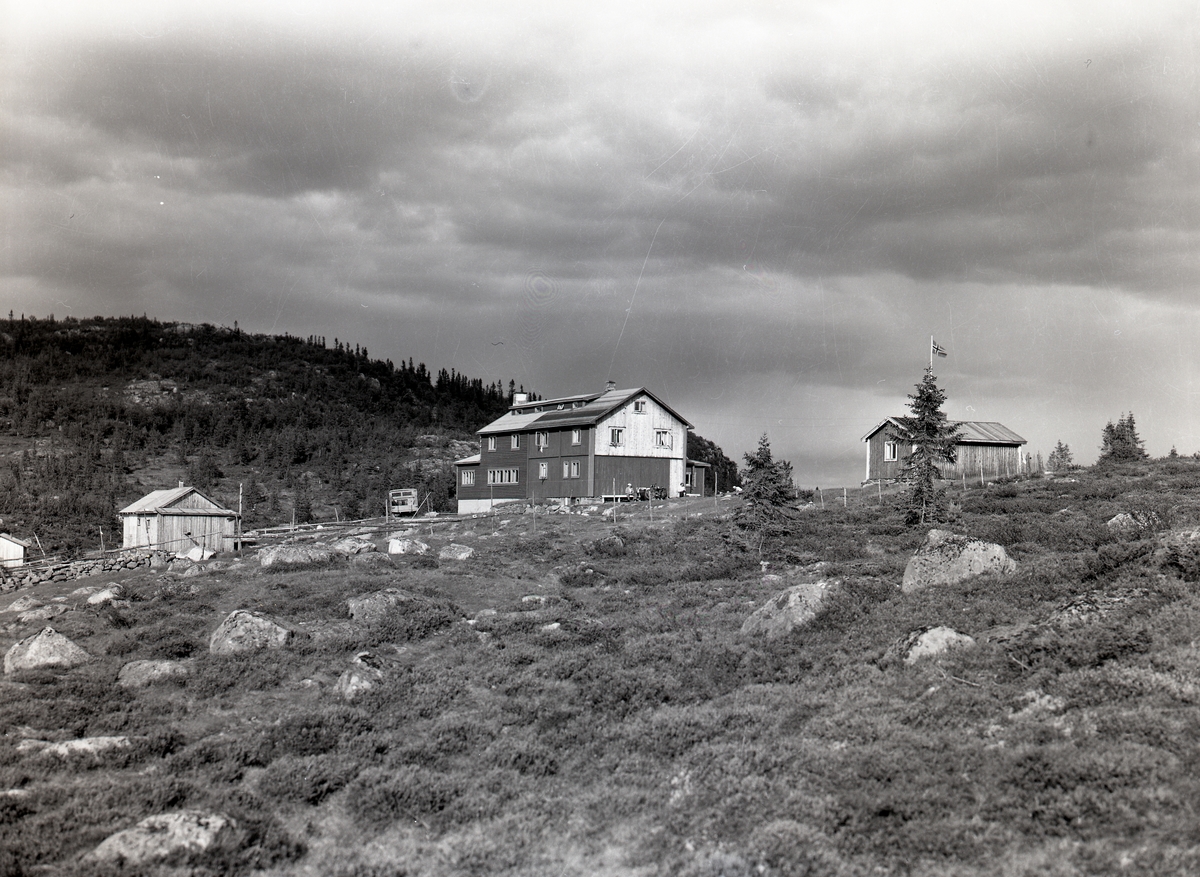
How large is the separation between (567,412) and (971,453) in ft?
101

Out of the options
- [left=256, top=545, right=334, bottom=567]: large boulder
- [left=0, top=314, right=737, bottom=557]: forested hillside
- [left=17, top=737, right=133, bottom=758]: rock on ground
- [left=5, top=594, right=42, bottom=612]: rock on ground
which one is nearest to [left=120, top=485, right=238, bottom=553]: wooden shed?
[left=0, top=314, right=737, bottom=557]: forested hillside

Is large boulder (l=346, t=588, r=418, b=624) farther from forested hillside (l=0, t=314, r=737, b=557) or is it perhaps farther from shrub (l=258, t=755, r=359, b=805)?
forested hillside (l=0, t=314, r=737, b=557)

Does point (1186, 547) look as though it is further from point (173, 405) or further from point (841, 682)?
point (173, 405)

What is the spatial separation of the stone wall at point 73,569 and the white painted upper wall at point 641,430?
3034 centimetres

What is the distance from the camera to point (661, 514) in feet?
152

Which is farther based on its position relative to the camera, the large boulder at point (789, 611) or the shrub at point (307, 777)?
the large boulder at point (789, 611)

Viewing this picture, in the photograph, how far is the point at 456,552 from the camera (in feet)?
105

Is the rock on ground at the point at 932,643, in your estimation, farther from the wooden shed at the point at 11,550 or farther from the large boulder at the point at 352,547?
the wooden shed at the point at 11,550

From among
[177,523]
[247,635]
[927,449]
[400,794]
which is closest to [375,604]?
[247,635]

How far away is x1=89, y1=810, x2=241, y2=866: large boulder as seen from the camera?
8.98 m

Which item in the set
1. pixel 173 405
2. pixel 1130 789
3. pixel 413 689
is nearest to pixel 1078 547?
pixel 1130 789

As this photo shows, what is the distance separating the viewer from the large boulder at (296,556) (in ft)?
99.8

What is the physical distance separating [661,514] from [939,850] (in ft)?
124

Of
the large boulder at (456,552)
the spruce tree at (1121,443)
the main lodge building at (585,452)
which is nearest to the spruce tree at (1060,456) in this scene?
the spruce tree at (1121,443)
